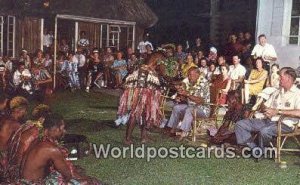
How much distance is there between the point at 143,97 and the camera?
8.20 meters

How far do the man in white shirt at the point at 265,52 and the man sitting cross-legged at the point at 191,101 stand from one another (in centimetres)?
482

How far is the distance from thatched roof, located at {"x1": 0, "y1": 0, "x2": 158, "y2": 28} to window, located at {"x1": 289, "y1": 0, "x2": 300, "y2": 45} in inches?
322

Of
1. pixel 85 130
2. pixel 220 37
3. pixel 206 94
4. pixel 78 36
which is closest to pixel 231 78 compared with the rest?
pixel 206 94

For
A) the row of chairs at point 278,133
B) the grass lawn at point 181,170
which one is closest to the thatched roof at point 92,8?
the row of chairs at point 278,133

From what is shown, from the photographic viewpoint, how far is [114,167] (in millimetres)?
6758

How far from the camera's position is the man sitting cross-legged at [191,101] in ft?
27.9

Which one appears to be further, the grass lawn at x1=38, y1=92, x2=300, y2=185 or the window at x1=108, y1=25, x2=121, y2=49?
the window at x1=108, y1=25, x2=121, y2=49

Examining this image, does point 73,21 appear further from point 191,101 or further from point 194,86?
point 191,101

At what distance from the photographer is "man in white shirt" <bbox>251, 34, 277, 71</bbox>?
42.9ft

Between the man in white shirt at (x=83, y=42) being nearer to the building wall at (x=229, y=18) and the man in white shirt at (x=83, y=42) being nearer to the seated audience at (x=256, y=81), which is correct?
the building wall at (x=229, y=18)

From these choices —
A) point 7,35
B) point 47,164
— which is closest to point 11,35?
point 7,35

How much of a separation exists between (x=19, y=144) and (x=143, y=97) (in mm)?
3669

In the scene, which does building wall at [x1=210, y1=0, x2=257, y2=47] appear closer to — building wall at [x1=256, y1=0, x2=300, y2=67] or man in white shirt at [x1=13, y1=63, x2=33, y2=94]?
building wall at [x1=256, y1=0, x2=300, y2=67]

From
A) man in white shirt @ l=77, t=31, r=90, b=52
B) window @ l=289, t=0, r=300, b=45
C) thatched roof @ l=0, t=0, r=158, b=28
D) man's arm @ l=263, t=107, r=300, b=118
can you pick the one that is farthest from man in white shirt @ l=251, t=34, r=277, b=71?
man in white shirt @ l=77, t=31, r=90, b=52
